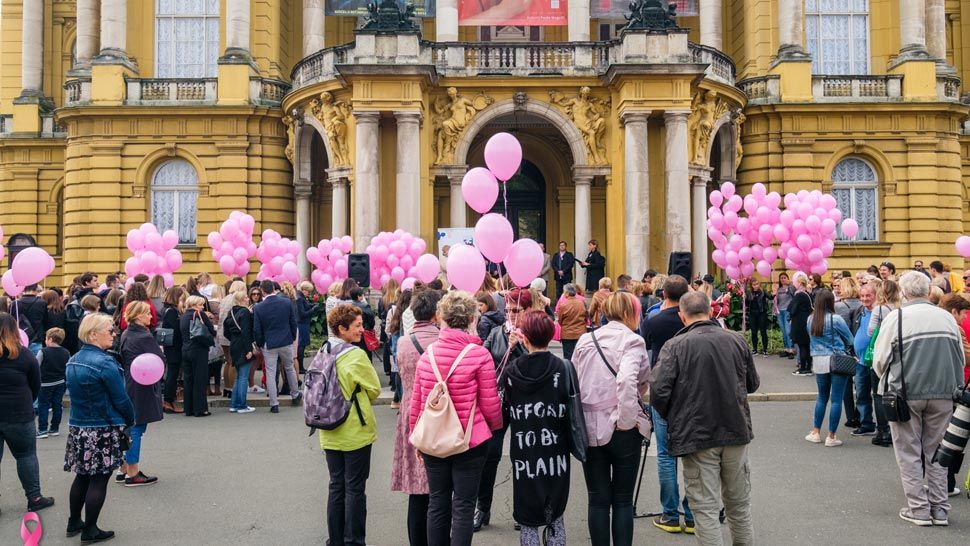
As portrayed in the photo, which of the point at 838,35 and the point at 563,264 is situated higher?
the point at 838,35

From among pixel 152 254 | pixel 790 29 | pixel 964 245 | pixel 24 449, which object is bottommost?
pixel 24 449

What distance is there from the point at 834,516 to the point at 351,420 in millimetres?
4330

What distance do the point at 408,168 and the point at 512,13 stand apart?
5954 mm

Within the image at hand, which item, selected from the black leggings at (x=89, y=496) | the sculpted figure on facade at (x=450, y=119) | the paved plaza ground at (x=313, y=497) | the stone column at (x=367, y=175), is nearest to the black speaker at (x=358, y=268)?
the stone column at (x=367, y=175)

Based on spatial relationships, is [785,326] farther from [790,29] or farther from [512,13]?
[790,29]

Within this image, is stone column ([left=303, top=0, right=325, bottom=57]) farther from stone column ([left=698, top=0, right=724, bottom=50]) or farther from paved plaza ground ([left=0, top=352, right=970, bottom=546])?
paved plaza ground ([left=0, top=352, right=970, bottom=546])

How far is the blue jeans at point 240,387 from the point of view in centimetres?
1201

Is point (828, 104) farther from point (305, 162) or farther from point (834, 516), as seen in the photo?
point (834, 516)

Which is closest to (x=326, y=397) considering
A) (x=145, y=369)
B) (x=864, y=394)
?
(x=145, y=369)

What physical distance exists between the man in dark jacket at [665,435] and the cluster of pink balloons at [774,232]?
11.1 meters

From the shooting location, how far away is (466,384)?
518cm

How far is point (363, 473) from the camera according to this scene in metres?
5.84

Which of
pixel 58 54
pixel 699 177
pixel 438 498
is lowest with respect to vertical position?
pixel 438 498

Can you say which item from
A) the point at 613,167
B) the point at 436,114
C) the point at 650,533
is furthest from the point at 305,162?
the point at 650,533
